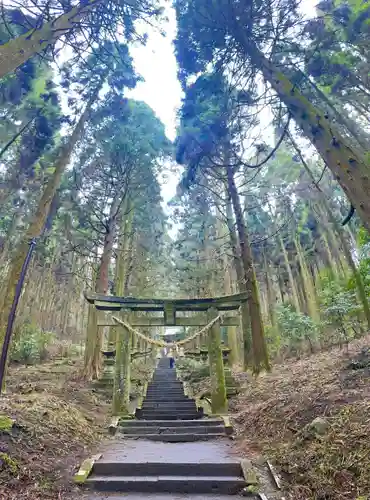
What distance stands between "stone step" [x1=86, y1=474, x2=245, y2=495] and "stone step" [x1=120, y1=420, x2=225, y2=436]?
7.64 ft

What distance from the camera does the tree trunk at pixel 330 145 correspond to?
13.2 ft

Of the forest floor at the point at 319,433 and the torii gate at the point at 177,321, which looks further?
the torii gate at the point at 177,321

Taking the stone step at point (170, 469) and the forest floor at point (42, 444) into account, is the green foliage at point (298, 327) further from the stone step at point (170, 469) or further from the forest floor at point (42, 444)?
the stone step at point (170, 469)

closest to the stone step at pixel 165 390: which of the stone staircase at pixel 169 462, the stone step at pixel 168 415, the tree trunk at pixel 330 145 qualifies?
the stone step at pixel 168 415

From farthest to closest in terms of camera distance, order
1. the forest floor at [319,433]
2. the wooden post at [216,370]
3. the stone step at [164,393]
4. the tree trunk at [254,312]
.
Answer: the stone step at [164,393]
the tree trunk at [254,312]
the wooden post at [216,370]
the forest floor at [319,433]

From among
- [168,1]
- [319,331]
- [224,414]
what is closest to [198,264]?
[319,331]

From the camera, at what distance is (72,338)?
26.5 metres

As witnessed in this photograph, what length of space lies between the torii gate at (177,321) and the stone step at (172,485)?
3.58 meters

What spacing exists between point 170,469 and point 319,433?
6.23 feet

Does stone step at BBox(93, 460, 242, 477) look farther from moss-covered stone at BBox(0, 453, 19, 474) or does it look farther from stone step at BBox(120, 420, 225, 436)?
stone step at BBox(120, 420, 225, 436)

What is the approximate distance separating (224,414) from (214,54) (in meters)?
8.32

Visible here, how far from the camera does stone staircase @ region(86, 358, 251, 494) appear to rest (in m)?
3.61

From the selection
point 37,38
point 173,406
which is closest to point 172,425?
point 173,406

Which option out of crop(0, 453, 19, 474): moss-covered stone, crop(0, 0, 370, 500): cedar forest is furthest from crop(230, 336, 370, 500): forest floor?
crop(0, 453, 19, 474): moss-covered stone
